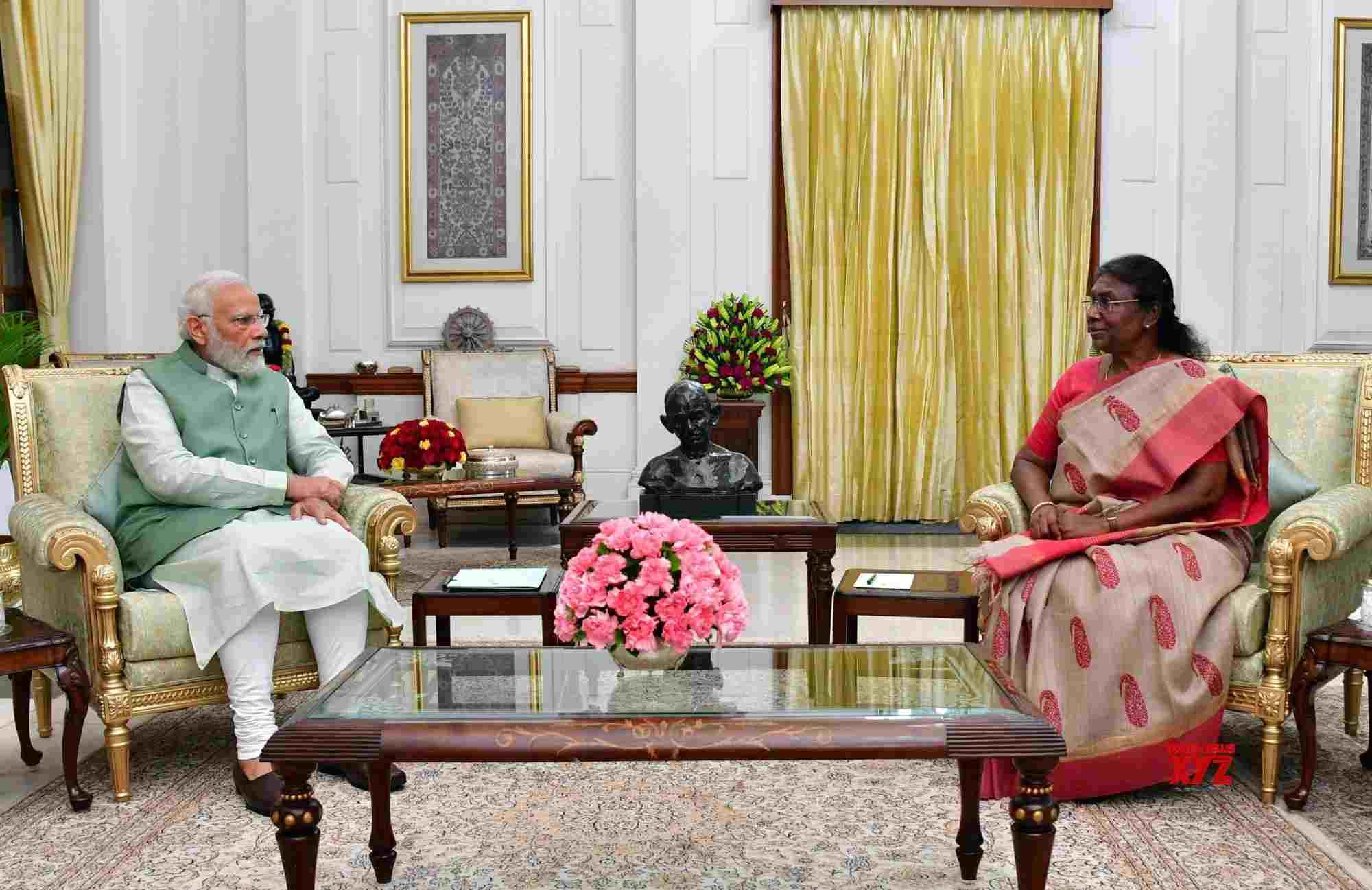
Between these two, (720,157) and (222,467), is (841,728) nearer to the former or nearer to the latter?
(222,467)

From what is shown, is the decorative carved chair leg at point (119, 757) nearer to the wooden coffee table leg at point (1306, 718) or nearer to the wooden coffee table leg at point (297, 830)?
the wooden coffee table leg at point (297, 830)

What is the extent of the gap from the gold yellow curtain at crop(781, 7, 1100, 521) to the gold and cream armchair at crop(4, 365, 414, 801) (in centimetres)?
522

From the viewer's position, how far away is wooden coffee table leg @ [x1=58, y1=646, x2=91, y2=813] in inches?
135

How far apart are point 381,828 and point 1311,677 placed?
93.1 inches

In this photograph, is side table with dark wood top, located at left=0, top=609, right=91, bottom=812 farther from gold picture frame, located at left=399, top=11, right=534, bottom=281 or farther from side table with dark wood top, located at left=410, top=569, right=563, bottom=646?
gold picture frame, located at left=399, top=11, right=534, bottom=281

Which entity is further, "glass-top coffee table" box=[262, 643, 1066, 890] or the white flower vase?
the white flower vase

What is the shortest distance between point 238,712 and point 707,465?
1.82m

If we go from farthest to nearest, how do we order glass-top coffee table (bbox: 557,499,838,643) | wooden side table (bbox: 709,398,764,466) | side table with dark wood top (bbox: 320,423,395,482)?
wooden side table (bbox: 709,398,764,466) → side table with dark wood top (bbox: 320,423,395,482) → glass-top coffee table (bbox: 557,499,838,643)

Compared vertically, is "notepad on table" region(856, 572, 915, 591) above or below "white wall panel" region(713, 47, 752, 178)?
below

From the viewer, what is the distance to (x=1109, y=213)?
8898 millimetres

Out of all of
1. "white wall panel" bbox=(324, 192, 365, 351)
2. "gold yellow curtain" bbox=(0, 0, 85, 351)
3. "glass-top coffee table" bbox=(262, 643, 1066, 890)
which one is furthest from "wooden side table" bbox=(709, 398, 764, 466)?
"glass-top coffee table" bbox=(262, 643, 1066, 890)

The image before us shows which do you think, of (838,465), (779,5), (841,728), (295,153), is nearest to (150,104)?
(295,153)

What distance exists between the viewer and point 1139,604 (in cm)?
349

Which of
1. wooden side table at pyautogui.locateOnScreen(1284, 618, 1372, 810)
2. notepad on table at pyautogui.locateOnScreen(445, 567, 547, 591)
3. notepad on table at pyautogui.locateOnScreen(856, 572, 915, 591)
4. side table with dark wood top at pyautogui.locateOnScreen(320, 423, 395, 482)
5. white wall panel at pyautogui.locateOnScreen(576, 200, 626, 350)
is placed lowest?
wooden side table at pyautogui.locateOnScreen(1284, 618, 1372, 810)
